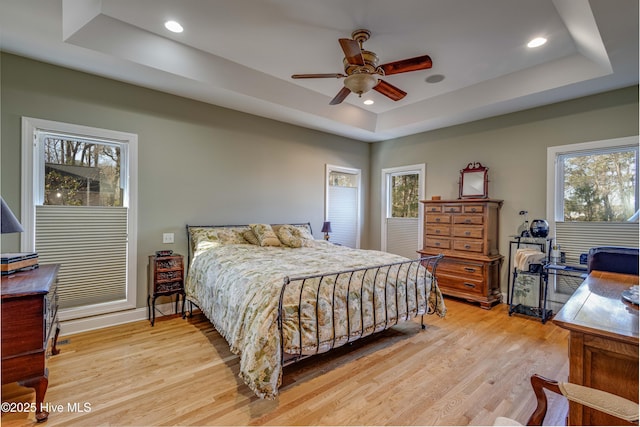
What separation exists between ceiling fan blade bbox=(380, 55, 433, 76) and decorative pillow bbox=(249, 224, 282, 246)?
252 cm

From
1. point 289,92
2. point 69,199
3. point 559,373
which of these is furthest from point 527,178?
point 69,199

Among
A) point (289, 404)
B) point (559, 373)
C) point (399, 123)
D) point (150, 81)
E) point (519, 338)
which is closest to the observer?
point (289, 404)

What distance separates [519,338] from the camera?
3225 mm

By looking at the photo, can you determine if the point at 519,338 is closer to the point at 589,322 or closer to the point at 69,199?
the point at 589,322

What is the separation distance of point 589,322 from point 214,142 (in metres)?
4.32

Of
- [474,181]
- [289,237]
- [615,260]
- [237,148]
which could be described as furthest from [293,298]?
[474,181]

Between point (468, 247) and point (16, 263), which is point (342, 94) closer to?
point (468, 247)

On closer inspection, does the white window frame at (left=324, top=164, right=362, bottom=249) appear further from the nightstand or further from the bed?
the nightstand

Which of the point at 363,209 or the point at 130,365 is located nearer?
the point at 130,365

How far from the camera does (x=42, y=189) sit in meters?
3.18

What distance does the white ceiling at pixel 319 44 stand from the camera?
259cm

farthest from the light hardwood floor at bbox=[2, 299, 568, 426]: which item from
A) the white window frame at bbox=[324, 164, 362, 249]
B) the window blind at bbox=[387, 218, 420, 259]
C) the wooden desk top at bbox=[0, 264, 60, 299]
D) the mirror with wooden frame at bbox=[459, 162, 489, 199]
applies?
the white window frame at bbox=[324, 164, 362, 249]

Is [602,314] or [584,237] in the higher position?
[584,237]

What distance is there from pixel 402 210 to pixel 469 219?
5.53 feet
